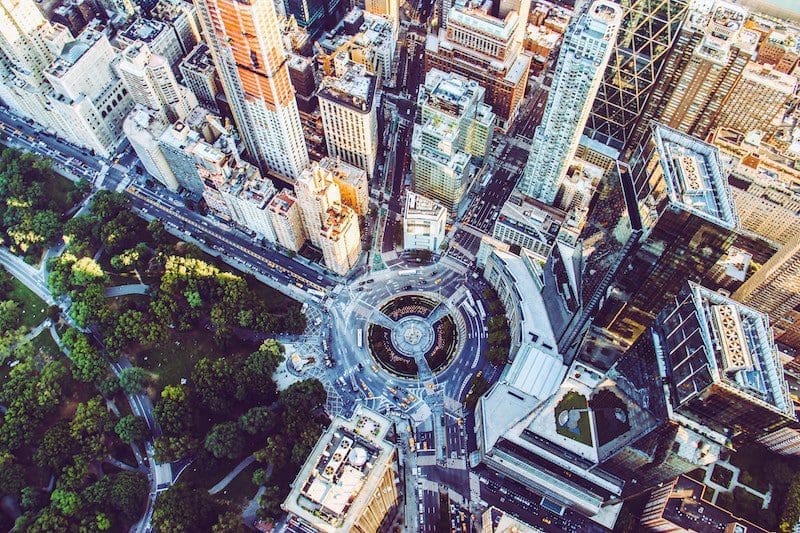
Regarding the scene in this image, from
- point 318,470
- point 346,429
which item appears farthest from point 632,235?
point 318,470

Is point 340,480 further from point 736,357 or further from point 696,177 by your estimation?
point 696,177

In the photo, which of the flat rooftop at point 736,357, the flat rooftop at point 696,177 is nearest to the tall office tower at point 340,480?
the flat rooftop at point 736,357

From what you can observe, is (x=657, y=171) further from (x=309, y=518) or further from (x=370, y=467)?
(x=309, y=518)

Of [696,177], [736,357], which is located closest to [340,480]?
[736,357]

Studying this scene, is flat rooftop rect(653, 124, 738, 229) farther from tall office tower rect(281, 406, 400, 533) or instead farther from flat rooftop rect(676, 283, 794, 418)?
tall office tower rect(281, 406, 400, 533)

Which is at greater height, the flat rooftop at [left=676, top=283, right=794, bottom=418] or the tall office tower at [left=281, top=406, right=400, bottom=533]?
the flat rooftop at [left=676, top=283, right=794, bottom=418]

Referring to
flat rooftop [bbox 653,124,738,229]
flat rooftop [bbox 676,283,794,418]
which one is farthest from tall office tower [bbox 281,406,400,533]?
flat rooftop [bbox 653,124,738,229]

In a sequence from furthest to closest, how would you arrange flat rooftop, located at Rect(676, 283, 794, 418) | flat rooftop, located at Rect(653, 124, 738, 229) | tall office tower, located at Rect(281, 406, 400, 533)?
tall office tower, located at Rect(281, 406, 400, 533) < flat rooftop, located at Rect(653, 124, 738, 229) < flat rooftop, located at Rect(676, 283, 794, 418)
